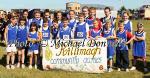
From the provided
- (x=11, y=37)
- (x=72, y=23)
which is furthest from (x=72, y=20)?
(x=11, y=37)

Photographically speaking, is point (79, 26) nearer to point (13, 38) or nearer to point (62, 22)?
point (62, 22)

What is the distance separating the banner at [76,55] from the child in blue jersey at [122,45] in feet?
2.17

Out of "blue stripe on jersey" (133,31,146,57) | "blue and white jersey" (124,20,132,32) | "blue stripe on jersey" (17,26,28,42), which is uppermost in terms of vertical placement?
"blue and white jersey" (124,20,132,32)

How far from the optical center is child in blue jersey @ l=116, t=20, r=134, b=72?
12.4 metres

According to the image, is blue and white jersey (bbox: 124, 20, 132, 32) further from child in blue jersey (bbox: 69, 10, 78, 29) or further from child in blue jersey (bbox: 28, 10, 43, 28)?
child in blue jersey (bbox: 28, 10, 43, 28)

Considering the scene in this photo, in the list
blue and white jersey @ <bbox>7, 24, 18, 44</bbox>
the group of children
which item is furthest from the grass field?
blue and white jersey @ <bbox>7, 24, 18, 44</bbox>

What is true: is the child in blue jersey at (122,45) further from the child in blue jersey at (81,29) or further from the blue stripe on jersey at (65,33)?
the blue stripe on jersey at (65,33)

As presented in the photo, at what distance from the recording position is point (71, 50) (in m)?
12.3

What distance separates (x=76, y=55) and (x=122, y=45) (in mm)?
1562

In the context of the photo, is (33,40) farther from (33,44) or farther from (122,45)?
(122,45)

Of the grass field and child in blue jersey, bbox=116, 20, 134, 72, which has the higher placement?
child in blue jersey, bbox=116, 20, 134, 72

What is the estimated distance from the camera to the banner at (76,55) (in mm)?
12086

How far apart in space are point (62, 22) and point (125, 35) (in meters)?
2.15

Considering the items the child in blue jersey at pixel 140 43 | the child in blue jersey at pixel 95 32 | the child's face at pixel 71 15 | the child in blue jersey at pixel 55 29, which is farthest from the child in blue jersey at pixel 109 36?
the child in blue jersey at pixel 55 29
